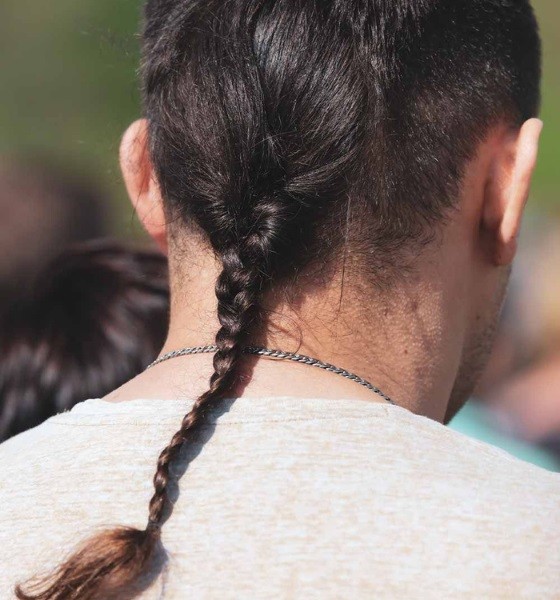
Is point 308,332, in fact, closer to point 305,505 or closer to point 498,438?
point 305,505

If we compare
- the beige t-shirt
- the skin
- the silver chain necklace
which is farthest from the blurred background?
the beige t-shirt

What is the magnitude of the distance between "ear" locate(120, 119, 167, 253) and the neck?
15 cm

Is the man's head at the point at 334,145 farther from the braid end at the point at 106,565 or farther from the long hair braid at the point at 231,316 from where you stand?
the braid end at the point at 106,565

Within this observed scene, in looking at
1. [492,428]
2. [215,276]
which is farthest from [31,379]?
[492,428]

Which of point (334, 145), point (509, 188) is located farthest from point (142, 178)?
point (509, 188)

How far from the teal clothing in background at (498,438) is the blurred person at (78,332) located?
1.49 m

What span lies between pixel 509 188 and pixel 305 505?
61 cm

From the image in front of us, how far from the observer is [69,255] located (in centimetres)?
227

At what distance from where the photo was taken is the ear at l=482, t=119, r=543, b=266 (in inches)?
52.4

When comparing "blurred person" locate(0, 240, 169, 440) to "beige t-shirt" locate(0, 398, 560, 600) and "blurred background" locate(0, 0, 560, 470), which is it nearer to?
"blurred background" locate(0, 0, 560, 470)

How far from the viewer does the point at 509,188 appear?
4.47 ft

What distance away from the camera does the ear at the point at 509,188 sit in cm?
133

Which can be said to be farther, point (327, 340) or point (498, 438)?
point (498, 438)

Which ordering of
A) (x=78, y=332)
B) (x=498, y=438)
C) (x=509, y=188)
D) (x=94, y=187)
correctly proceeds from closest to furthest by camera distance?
(x=509, y=188)
(x=78, y=332)
(x=498, y=438)
(x=94, y=187)
